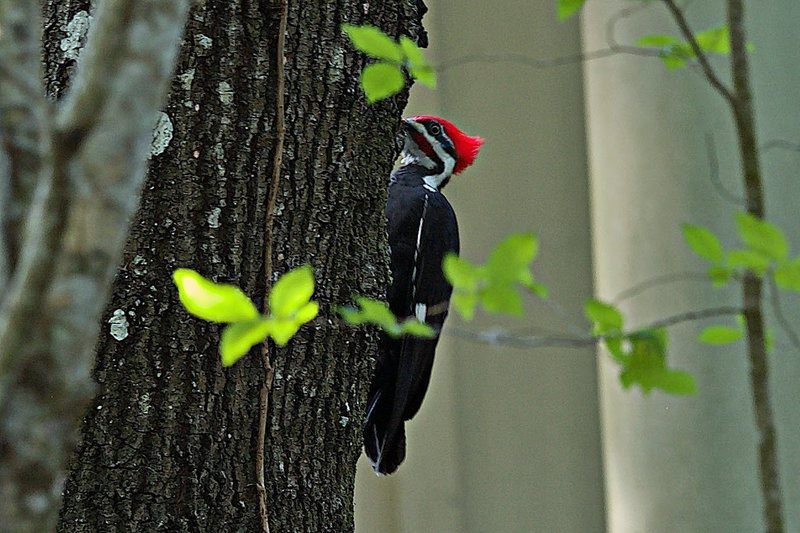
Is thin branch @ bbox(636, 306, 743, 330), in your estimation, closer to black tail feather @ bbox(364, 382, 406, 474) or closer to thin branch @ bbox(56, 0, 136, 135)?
thin branch @ bbox(56, 0, 136, 135)

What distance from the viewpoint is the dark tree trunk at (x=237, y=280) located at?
1.13 metres

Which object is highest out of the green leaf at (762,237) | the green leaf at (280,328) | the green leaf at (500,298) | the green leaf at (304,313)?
the green leaf at (762,237)

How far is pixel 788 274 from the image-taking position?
65 cm

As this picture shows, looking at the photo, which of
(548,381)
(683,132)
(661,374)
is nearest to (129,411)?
(661,374)

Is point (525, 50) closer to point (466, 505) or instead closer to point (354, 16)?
point (466, 505)

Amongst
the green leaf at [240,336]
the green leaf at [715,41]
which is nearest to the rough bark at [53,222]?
the green leaf at [240,336]

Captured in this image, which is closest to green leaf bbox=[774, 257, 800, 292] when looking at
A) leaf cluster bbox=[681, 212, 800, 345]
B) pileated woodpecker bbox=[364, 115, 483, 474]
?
leaf cluster bbox=[681, 212, 800, 345]

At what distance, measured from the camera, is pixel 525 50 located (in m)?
3.18

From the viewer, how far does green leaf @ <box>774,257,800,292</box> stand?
643 millimetres

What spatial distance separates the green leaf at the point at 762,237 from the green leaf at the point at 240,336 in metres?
0.26

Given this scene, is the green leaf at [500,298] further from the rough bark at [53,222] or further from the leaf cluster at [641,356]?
the rough bark at [53,222]

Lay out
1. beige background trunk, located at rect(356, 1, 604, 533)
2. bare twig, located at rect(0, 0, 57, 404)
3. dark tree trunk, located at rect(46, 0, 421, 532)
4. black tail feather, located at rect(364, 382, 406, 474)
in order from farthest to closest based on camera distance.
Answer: beige background trunk, located at rect(356, 1, 604, 533) → black tail feather, located at rect(364, 382, 406, 474) → dark tree trunk, located at rect(46, 0, 421, 532) → bare twig, located at rect(0, 0, 57, 404)

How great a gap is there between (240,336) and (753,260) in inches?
10.7

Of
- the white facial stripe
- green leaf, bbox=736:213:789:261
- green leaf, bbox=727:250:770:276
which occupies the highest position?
the white facial stripe
